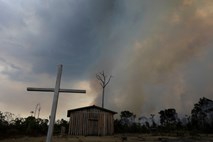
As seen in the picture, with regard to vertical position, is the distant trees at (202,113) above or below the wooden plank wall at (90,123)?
above

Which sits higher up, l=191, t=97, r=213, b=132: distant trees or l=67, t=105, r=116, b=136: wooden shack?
l=191, t=97, r=213, b=132: distant trees

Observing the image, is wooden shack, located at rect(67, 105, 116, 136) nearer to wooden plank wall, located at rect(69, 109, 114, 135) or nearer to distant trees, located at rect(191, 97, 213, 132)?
wooden plank wall, located at rect(69, 109, 114, 135)

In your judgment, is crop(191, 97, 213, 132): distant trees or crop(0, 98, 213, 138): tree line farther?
crop(191, 97, 213, 132): distant trees

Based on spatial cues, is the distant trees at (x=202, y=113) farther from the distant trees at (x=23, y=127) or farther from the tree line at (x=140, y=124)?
the distant trees at (x=23, y=127)

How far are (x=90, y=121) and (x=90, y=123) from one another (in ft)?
0.96

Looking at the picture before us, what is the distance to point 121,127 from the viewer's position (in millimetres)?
38562

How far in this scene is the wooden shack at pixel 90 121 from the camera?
2833 centimetres

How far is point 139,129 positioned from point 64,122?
1512 cm

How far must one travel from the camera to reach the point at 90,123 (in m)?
28.8

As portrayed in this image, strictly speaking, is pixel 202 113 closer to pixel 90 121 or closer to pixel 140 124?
pixel 140 124

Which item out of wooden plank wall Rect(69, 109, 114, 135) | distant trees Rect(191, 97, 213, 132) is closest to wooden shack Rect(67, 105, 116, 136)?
wooden plank wall Rect(69, 109, 114, 135)

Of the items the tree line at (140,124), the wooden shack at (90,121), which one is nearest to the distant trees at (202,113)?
the tree line at (140,124)

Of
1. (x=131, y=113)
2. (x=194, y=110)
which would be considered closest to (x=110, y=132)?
(x=131, y=113)

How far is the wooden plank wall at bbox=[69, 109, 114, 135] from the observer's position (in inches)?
1114
